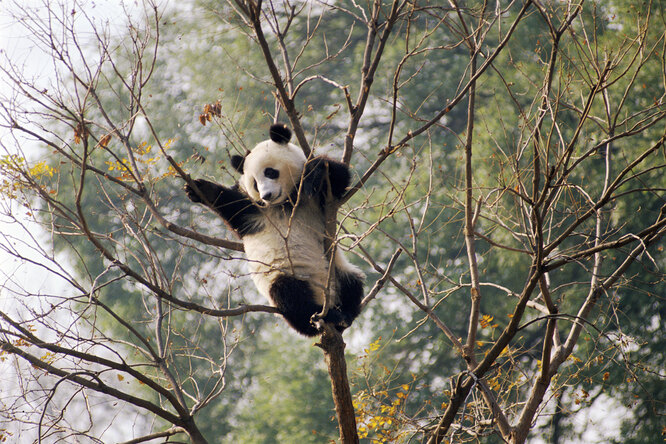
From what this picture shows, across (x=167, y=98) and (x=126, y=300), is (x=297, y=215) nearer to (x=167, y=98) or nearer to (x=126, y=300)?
(x=126, y=300)

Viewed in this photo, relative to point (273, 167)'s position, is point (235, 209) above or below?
below

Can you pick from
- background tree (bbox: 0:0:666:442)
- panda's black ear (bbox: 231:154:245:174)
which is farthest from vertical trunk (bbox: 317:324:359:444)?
panda's black ear (bbox: 231:154:245:174)

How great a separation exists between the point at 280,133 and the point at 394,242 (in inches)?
108

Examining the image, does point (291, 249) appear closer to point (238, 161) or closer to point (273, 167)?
point (273, 167)

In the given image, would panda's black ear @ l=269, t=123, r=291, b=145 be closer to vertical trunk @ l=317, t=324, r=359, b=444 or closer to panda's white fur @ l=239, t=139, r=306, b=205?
panda's white fur @ l=239, t=139, r=306, b=205

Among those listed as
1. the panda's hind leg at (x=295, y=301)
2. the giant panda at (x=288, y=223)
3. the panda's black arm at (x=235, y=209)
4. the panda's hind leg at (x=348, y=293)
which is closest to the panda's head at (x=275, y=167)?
the giant panda at (x=288, y=223)

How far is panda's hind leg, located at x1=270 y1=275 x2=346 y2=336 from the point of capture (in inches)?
167

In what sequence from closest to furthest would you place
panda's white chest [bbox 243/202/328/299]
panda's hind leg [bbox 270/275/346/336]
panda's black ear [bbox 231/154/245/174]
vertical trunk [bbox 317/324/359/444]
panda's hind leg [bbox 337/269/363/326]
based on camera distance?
vertical trunk [bbox 317/324/359/444] < panda's hind leg [bbox 270/275/346/336] < panda's white chest [bbox 243/202/328/299] < panda's hind leg [bbox 337/269/363/326] < panda's black ear [bbox 231/154/245/174]

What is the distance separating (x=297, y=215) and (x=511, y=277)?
626 cm

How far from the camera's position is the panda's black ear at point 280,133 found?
4750mm

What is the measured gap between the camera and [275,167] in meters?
4.76

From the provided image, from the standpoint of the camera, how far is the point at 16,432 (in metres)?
Result: 4.31

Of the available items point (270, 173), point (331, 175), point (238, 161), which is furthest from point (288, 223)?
point (238, 161)

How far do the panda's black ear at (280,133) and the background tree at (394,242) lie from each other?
1.09 ft
